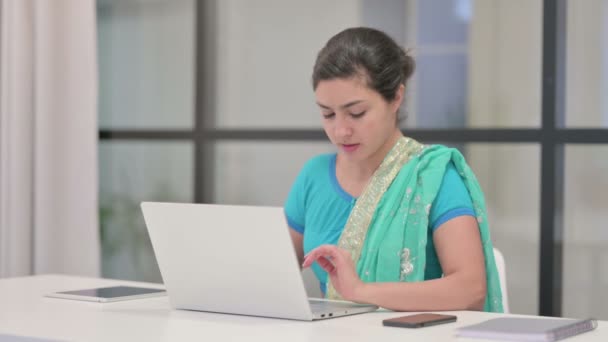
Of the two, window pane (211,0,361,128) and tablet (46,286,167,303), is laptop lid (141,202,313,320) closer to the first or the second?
tablet (46,286,167,303)

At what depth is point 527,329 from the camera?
1413 mm

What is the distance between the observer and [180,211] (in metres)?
1.64

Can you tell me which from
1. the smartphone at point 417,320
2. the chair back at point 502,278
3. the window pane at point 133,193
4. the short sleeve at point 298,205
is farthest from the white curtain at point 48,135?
the smartphone at point 417,320

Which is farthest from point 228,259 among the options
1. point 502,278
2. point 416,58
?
point 416,58

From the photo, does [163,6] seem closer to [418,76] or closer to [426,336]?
[418,76]

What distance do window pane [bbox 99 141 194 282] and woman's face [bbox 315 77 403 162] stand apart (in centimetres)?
168

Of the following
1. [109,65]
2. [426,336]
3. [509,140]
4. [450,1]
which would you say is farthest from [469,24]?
[426,336]

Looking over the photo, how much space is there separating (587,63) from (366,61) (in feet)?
3.62

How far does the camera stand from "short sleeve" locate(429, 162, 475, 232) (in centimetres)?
194

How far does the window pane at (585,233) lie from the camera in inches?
112

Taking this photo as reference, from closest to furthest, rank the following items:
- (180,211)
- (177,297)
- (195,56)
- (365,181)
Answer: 1. (180,211)
2. (177,297)
3. (365,181)
4. (195,56)

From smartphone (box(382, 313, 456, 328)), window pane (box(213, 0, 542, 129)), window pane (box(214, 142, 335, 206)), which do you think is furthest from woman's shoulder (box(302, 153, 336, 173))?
window pane (box(214, 142, 335, 206))

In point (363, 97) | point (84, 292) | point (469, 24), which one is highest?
point (469, 24)

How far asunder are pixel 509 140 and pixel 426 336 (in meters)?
1.60
